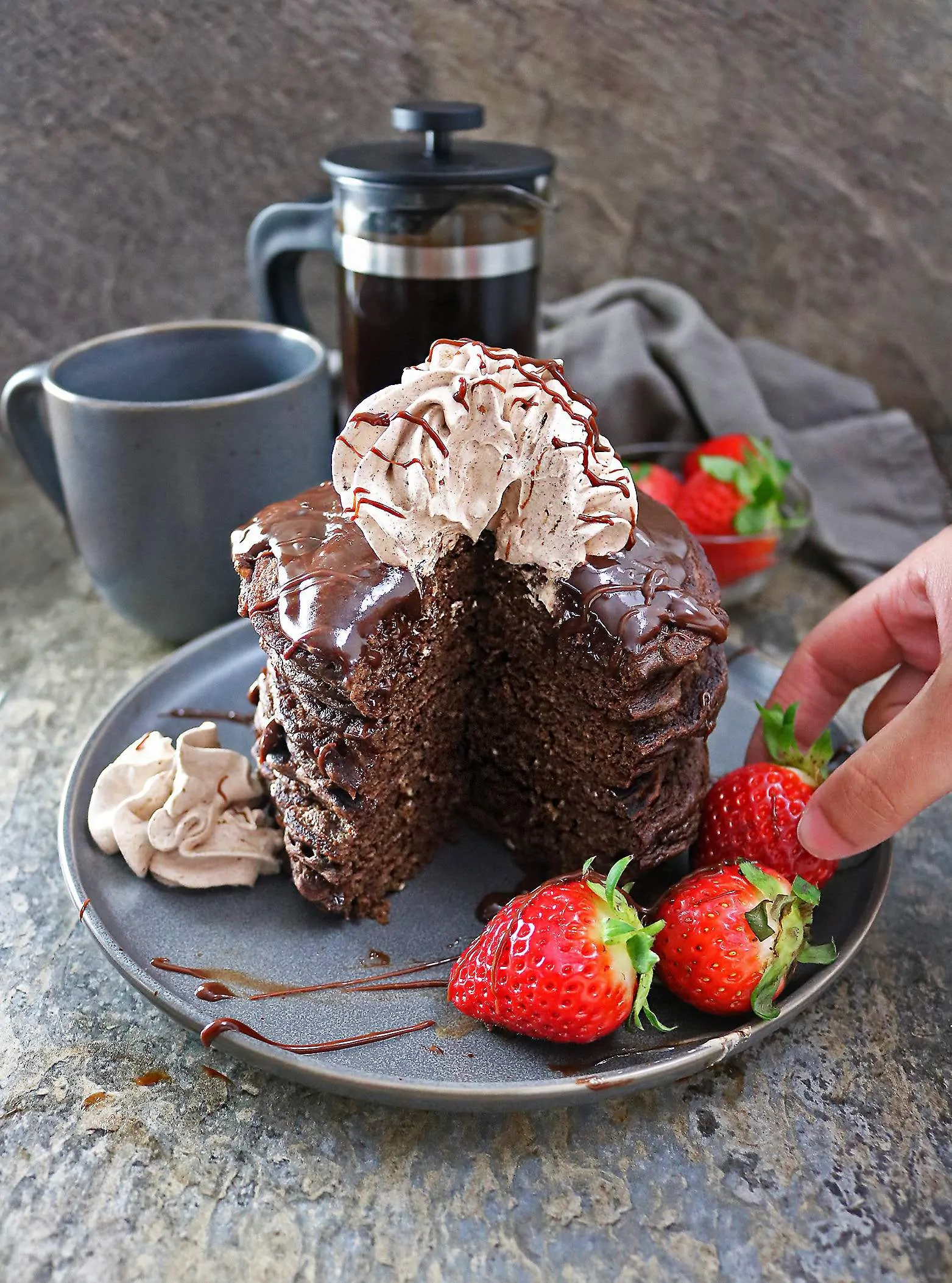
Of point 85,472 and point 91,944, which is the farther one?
point 85,472

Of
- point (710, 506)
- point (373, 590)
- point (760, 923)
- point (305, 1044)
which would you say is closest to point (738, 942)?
point (760, 923)

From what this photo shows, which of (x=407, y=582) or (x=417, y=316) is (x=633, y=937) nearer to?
(x=407, y=582)

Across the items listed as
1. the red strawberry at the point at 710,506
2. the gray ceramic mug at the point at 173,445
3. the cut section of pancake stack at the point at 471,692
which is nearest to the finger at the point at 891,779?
the cut section of pancake stack at the point at 471,692

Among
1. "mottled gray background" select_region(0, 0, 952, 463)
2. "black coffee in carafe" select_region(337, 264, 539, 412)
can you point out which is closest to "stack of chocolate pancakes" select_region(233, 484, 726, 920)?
"black coffee in carafe" select_region(337, 264, 539, 412)

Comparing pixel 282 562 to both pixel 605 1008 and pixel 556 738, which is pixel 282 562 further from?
pixel 605 1008

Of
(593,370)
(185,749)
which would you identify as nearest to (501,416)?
(185,749)

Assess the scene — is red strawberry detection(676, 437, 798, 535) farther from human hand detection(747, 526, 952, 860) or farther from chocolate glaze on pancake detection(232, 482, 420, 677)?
chocolate glaze on pancake detection(232, 482, 420, 677)
